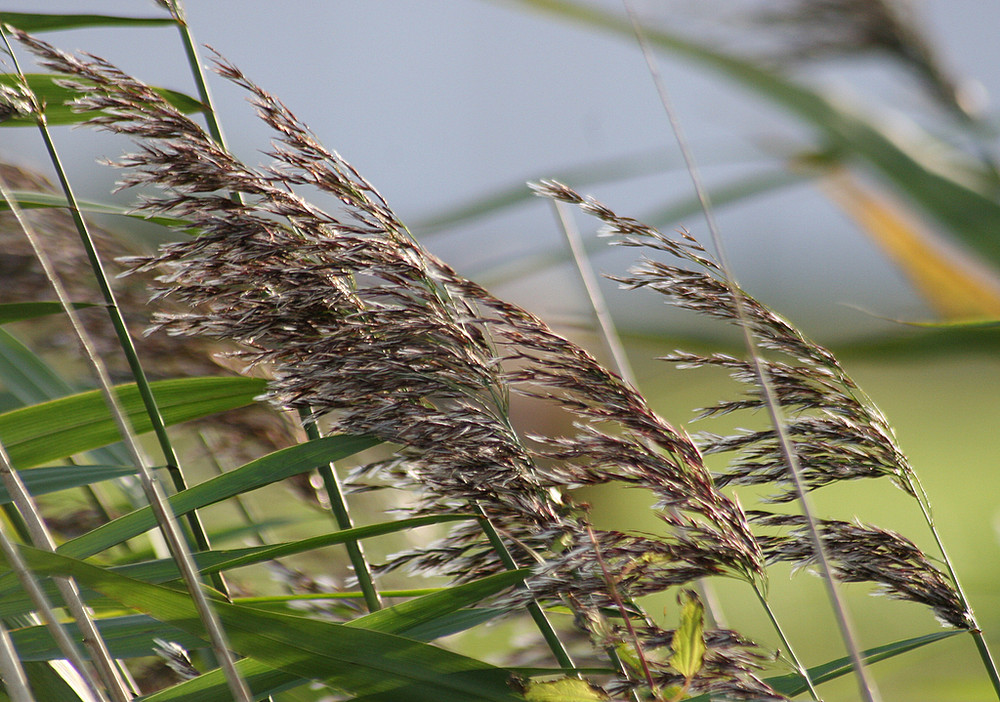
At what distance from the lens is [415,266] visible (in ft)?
1.75

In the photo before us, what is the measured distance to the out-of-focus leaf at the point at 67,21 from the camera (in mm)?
629

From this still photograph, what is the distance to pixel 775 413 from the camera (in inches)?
18.8

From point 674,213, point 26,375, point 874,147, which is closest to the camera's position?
point 26,375

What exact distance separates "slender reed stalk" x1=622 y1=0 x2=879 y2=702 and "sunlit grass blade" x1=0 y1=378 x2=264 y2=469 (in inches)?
15.5

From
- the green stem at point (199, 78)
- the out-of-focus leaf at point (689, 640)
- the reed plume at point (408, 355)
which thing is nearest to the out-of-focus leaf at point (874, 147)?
the reed plume at point (408, 355)

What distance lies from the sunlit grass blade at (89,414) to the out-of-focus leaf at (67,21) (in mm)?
329

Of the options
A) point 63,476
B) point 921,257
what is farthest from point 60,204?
point 921,257

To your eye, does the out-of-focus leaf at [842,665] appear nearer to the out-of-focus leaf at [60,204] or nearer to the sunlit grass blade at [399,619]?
the sunlit grass blade at [399,619]

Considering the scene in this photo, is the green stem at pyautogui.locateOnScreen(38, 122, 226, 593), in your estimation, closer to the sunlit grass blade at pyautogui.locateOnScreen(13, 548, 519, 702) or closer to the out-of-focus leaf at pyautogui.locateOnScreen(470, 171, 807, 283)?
the sunlit grass blade at pyautogui.locateOnScreen(13, 548, 519, 702)

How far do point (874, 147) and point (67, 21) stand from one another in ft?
3.56

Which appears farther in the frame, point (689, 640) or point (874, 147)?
point (874, 147)

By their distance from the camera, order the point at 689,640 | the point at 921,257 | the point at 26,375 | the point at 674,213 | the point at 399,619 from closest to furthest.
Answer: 1. the point at 689,640
2. the point at 399,619
3. the point at 26,375
4. the point at 674,213
5. the point at 921,257

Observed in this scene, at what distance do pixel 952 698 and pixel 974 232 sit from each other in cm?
86

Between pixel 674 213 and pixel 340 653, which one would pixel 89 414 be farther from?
pixel 674 213
